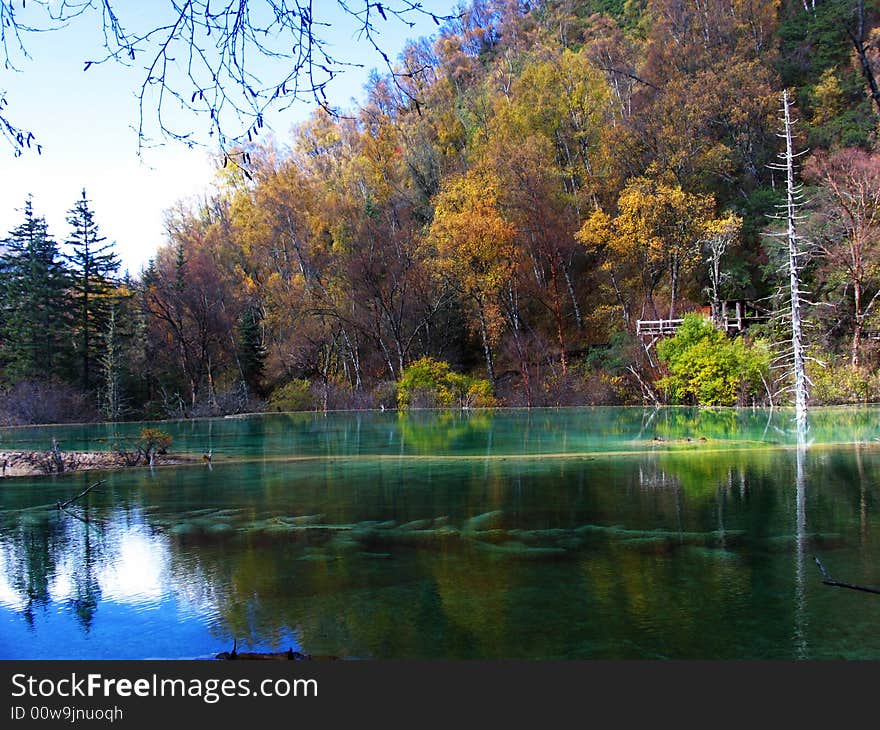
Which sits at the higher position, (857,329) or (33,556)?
(857,329)

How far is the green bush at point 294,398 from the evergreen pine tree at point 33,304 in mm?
9257

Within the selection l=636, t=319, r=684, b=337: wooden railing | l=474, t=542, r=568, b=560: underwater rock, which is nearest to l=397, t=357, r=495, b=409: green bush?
l=636, t=319, r=684, b=337: wooden railing

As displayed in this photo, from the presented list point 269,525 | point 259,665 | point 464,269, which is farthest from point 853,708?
point 464,269

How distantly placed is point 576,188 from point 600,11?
24.1 metres

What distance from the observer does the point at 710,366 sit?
2520 cm

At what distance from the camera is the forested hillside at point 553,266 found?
2900 centimetres

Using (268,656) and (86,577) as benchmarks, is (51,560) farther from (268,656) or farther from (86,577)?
(268,656)

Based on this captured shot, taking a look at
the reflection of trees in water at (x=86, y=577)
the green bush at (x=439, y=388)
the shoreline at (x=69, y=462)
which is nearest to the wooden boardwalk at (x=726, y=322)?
the green bush at (x=439, y=388)

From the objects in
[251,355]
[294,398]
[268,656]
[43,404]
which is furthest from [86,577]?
[251,355]

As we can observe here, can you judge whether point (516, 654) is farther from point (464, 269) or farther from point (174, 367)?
point (174, 367)

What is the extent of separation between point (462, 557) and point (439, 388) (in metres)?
26.3

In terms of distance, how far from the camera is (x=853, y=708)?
11.7 ft

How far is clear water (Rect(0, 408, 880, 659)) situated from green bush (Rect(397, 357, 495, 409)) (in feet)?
60.1

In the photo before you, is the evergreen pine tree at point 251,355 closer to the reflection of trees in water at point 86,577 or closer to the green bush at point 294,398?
the green bush at point 294,398
